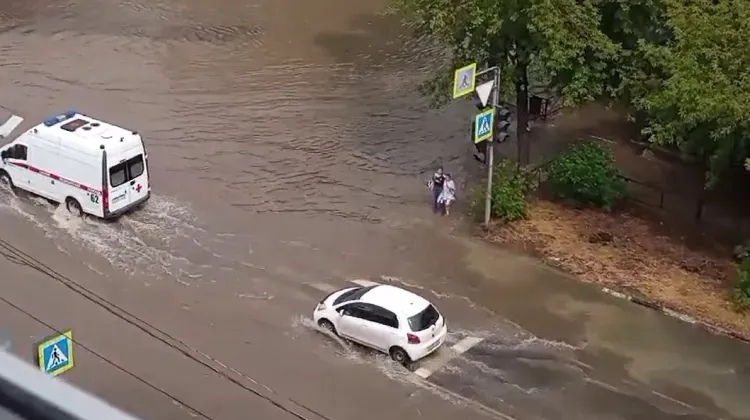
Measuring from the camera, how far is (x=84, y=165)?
20.7 meters

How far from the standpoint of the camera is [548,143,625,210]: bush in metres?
22.4

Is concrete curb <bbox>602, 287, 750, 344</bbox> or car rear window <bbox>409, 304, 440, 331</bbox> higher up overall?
car rear window <bbox>409, 304, 440, 331</bbox>

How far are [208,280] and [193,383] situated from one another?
135 inches

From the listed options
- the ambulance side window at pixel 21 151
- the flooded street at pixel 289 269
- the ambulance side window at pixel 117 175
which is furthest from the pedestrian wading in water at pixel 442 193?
the ambulance side window at pixel 21 151

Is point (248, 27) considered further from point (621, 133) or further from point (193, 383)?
point (193, 383)

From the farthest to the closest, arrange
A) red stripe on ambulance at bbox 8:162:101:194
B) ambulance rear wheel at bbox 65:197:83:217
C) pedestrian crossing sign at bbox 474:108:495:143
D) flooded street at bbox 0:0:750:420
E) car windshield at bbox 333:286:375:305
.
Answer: ambulance rear wheel at bbox 65:197:83:217, red stripe on ambulance at bbox 8:162:101:194, pedestrian crossing sign at bbox 474:108:495:143, car windshield at bbox 333:286:375:305, flooded street at bbox 0:0:750:420

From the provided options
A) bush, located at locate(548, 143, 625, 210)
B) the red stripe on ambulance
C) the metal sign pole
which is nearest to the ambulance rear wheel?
the red stripe on ambulance

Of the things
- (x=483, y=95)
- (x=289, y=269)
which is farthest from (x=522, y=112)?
(x=289, y=269)

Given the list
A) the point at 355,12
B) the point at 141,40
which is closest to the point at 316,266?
the point at 141,40

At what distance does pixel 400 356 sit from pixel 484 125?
5.84m

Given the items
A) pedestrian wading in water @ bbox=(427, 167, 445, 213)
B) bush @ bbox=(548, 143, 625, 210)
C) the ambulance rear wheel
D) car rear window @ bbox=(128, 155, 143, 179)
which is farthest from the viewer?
bush @ bbox=(548, 143, 625, 210)

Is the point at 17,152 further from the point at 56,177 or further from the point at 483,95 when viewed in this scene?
the point at 483,95

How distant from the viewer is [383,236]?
21.3 metres

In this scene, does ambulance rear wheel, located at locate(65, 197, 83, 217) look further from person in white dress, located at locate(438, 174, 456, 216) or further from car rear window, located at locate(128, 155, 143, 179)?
person in white dress, located at locate(438, 174, 456, 216)
